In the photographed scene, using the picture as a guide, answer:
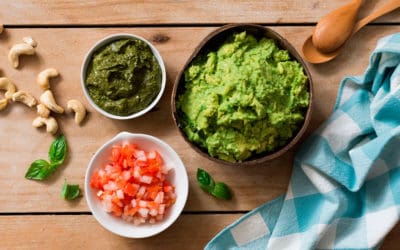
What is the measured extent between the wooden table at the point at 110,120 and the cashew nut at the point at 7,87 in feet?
0.08

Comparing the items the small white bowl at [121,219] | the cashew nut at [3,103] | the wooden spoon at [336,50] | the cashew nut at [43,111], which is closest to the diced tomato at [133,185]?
the small white bowl at [121,219]

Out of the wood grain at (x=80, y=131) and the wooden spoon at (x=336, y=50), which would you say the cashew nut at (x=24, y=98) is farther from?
the wooden spoon at (x=336, y=50)

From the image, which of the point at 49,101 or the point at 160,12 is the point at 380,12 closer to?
the point at 160,12

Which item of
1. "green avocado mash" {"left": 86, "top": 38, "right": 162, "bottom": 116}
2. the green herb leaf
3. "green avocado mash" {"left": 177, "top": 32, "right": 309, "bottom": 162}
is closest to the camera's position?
"green avocado mash" {"left": 177, "top": 32, "right": 309, "bottom": 162}

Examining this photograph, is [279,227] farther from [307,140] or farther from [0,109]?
[0,109]

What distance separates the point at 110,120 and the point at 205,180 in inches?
13.4

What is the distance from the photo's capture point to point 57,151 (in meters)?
1.69

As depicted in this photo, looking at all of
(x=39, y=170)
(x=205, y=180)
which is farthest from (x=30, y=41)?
(x=205, y=180)

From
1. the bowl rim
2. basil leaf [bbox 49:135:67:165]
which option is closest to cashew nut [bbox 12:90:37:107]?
basil leaf [bbox 49:135:67:165]

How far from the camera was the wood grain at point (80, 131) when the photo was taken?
1.70 m

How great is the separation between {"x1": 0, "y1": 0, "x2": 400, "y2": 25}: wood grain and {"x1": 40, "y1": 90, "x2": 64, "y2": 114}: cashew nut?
0.73 ft

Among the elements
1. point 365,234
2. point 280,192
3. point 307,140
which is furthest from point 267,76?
point 365,234

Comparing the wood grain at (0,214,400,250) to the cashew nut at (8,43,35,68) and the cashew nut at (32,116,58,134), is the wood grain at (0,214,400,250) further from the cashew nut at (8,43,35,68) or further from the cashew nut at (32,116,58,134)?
the cashew nut at (8,43,35,68)

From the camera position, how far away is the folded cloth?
1.58m
